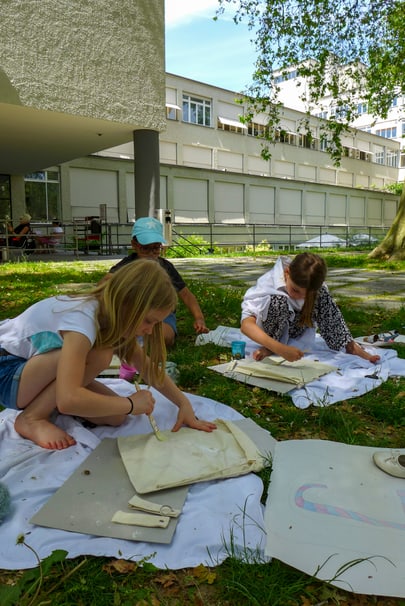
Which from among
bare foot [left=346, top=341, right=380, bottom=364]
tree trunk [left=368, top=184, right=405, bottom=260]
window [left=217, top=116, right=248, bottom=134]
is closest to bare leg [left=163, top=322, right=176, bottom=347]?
bare foot [left=346, top=341, right=380, bottom=364]

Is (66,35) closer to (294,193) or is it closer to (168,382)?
(168,382)

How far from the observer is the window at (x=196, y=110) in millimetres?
24406

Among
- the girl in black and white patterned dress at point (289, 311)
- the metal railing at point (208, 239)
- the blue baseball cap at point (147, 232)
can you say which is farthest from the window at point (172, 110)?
the girl in black and white patterned dress at point (289, 311)

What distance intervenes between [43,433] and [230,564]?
0.98 meters

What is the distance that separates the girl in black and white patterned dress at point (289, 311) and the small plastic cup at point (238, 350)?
12cm

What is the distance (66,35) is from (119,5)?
1103 millimetres

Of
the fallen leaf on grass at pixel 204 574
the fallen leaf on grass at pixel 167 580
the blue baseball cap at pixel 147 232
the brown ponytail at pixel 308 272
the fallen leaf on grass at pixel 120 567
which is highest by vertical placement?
the blue baseball cap at pixel 147 232

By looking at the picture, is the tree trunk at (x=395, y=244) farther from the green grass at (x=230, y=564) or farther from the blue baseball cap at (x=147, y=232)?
the blue baseball cap at (x=147, y=232)

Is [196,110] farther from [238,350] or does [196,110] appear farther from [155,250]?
[238,350]

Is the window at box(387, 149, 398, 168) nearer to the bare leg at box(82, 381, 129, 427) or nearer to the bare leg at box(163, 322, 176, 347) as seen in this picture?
the bare leg at box(163, 322, 176, 347)

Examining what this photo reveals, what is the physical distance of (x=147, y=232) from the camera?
331 cm

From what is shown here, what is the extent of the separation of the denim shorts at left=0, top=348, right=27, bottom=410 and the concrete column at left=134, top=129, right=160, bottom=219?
Answer: 295 inches

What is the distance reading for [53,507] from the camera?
5.23ft

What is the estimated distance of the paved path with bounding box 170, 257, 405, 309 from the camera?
18.0 ft
